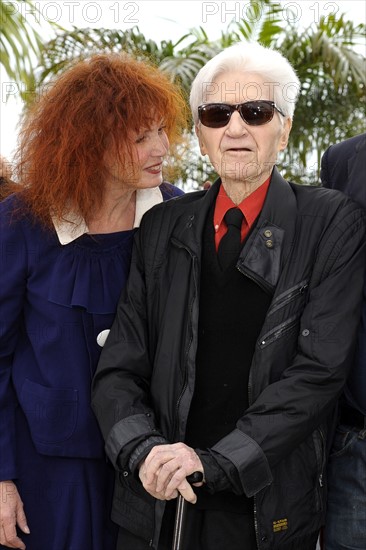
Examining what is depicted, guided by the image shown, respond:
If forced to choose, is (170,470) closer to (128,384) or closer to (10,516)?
(128,384)

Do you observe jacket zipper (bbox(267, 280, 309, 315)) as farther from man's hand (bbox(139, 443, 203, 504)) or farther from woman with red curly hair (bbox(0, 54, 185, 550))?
woman with red curly hair (bbox(0, 54, 185, 550))

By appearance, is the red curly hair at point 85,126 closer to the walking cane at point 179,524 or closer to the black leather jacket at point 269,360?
the black leather jacket at point 269,360

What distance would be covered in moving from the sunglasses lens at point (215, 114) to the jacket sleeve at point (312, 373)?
1.47 ft

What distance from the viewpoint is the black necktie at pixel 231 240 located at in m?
2.39

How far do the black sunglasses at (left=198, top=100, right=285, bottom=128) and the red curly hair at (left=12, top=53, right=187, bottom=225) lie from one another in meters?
0.25

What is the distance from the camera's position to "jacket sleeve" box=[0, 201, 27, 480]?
262 cm

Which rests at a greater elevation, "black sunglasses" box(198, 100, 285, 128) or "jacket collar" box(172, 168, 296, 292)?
"black sunglasses" box(198, 100, 285, 128)

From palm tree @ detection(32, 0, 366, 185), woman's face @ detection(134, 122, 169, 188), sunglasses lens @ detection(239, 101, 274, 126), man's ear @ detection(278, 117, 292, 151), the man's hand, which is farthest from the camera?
palm tree @ detection(32, 0, 366, 185)

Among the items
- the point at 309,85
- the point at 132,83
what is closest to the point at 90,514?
the point at 132,83

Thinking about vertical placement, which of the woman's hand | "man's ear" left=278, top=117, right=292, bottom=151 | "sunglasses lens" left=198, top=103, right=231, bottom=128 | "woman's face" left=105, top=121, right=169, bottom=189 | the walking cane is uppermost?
"sunglasses lens" left=198, top=103, right=231, bottom=128

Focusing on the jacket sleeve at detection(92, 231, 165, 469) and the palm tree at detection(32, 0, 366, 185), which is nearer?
the jacket sleeve at detection(92, 231, 165, 469)

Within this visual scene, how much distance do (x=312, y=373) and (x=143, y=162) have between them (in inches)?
35.0

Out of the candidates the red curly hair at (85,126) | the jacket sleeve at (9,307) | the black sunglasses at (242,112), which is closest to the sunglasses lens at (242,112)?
the black sunglasses at (242,112)

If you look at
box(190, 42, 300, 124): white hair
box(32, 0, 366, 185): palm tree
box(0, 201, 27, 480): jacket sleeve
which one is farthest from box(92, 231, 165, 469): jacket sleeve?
box(32, 0, 366, 185): palm tree
